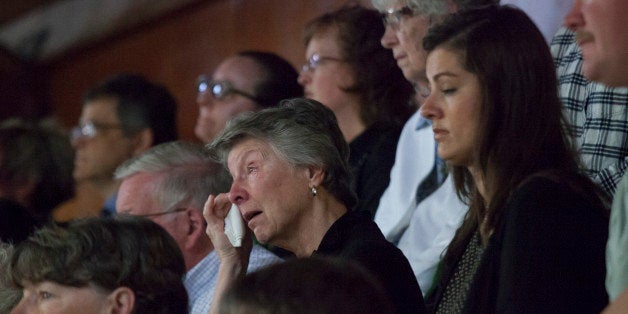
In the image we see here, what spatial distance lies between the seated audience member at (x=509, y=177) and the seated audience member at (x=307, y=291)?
0.57 m

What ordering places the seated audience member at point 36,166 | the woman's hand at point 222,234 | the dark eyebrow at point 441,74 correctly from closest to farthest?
the dark eyebrow at point 441,74 < the woman's hand at point 222,234 < the seated audience member at point 36,166

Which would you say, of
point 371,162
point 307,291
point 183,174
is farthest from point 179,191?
point 307,291

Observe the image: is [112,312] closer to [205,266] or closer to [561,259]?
[205,266]

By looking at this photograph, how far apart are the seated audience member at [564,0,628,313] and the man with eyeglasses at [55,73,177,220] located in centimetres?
264

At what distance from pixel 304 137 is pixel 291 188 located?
12 cm

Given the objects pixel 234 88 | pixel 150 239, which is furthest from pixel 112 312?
pixel 234 88

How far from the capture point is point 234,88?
13.5 feet

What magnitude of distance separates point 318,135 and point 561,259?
71 centimetres

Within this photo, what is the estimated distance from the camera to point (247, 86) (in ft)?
13.4

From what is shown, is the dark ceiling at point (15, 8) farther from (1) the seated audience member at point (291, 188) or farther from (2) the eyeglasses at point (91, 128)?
(1) the seated audience member at point (291, 188)

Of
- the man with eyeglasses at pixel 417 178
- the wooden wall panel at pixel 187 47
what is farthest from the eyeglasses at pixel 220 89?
the wooden wall panel at pixel 187 47

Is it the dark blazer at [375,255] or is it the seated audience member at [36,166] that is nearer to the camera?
the dark blazer at [375,255]

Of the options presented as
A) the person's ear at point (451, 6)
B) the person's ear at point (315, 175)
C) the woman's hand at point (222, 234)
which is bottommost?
the woman's hand at point (222, 234)

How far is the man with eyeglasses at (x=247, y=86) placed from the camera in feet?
13.4
